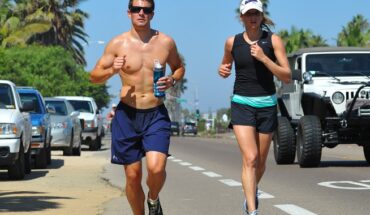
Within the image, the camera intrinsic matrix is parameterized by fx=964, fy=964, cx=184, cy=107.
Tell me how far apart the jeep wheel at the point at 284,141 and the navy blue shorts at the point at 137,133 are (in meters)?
10.9

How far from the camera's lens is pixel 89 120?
3234cm

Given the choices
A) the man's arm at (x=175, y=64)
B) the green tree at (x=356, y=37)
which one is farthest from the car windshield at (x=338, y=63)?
the green tree at (x=356, y=37)

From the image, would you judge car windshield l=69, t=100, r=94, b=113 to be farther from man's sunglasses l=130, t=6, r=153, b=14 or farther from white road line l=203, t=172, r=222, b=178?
man's sunglasses l=130, t=6, r=153, b=14

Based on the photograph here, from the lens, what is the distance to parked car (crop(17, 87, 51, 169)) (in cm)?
1950

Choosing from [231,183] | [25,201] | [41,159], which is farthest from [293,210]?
[41,159]

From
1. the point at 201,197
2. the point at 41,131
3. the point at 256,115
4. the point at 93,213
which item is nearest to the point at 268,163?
the point at 41,131

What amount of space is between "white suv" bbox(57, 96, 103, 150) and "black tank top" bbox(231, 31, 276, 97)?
23.4m

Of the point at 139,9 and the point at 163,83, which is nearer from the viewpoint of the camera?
the point at 163,83

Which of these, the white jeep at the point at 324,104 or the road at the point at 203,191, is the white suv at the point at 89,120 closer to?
the road at the point at 203,191

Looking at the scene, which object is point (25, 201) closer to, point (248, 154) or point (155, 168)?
point (248, 154)

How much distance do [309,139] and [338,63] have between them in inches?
83.1

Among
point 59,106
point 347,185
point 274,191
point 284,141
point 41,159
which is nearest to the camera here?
point 274,191

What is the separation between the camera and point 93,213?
34.9 ft

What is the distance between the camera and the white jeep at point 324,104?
687 inches
